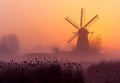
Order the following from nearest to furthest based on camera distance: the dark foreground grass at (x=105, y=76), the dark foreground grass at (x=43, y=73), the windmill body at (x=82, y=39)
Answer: the dark foreground grass at (x=43, y=73), the dark foreground grass at (x=105, y=76), the windmill body at (x=82, y=39)

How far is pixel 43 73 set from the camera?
15.0m

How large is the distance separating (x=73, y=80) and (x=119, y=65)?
6.29 metres

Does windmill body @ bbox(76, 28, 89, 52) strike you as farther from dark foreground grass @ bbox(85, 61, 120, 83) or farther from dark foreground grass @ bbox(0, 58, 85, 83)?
dark foreground grass @ bbox(0, 58, 85, 83)

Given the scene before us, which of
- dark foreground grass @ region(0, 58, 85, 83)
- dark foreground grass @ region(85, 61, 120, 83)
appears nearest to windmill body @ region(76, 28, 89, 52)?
dark foreground grass @ region(85, 61, 120, 83)

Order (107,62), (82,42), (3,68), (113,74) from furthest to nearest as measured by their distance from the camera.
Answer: (82,42) < (107,62) < (113,74) < (3,68)

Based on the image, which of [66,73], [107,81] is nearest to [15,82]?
[66,73]

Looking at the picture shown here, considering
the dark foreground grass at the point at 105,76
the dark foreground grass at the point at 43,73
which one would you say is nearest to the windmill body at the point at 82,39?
the dark foreground grass at the point at 105,76

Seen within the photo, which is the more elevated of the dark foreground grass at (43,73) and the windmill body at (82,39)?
the windmill body at (82,39)

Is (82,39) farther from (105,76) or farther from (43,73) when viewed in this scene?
(43,73)

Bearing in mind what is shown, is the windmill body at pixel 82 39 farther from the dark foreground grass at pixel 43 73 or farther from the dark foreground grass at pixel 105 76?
the dark foreground grass at pixel 43 73

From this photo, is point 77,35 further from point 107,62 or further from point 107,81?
point 107,81

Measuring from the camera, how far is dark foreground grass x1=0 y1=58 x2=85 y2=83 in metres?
14.8

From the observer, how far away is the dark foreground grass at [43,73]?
14750 mm

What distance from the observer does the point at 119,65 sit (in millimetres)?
20688
